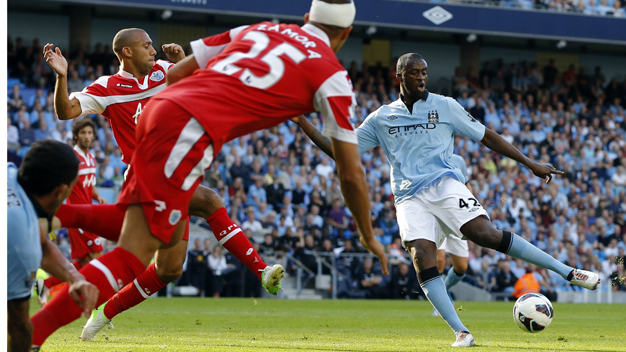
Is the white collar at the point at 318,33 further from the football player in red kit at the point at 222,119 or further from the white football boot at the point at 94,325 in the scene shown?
the white football boot at the point at 94,325

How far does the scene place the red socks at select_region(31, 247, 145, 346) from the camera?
385 cm

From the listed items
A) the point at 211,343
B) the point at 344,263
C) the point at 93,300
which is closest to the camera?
the point at 93,300

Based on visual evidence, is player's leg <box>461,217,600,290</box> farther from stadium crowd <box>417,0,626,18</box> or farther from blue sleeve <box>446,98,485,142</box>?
stadium crowd <box>417,0,626,18</box>

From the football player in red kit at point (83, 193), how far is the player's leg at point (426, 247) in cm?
478

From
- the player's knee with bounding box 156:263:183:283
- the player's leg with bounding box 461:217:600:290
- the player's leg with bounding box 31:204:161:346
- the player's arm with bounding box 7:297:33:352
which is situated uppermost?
the player's leg with bounding box 31:204:161:346

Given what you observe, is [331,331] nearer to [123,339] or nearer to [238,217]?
[123,339]

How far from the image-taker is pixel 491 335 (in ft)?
26.5

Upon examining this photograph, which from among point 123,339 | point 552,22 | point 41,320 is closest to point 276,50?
point 41,320

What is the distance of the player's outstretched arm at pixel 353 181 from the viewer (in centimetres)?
416

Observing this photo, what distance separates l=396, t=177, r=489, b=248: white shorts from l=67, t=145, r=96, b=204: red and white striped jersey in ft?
16.9

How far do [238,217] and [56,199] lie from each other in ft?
47.8

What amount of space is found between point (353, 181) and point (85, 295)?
4.86 ft

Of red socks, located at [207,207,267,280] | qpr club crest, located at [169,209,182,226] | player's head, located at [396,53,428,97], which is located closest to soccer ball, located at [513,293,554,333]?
player's head, located at [396,53,428,97]

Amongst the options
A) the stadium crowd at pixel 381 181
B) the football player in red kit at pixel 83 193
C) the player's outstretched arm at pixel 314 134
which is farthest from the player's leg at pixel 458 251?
the player's outstretched arm at pixel 314 134
